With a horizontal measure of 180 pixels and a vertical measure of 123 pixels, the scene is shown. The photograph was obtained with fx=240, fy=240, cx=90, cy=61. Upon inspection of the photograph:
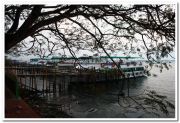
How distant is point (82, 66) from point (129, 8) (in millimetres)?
1063

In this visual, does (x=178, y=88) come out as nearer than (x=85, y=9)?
Yes

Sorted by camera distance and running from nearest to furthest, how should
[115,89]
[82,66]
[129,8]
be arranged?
[129,8] → [82,66] → [115,89]

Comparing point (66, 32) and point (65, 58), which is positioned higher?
point (66, 32)

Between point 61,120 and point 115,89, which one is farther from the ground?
point 61,120

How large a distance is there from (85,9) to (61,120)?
48.0 inches

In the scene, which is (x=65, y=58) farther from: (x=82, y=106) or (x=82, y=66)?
(x=82, y=106)

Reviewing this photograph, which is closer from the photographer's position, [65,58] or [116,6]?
[116,6]

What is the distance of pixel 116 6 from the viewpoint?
2600 millimetres

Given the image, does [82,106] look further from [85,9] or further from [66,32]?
[85,9]

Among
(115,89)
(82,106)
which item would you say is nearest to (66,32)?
(82,106)

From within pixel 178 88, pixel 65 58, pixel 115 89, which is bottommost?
pixel 115 89

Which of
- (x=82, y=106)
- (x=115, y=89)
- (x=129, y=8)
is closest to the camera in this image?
(x=129, y=8)

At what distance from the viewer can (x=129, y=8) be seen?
255cm
